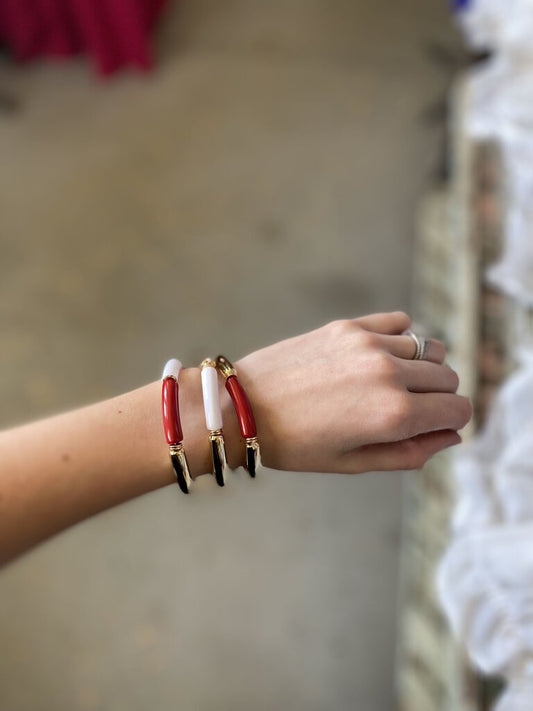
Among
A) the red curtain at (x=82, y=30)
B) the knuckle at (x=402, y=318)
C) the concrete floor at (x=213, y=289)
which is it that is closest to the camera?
the knuckle at (x=402, y=318)

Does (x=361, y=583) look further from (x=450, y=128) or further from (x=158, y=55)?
(x=158, y=55)

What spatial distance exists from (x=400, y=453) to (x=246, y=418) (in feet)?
0.48

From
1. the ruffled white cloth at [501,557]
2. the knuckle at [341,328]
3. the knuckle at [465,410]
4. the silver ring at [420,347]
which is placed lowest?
the ruffled white cloth at [501,557]

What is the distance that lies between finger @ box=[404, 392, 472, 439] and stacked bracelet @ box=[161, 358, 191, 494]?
19 centimetres

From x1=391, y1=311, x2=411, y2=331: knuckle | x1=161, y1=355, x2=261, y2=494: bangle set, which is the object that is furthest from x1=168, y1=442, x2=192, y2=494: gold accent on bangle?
x1=391, y1=311, x2=411, y2=331: knuckle

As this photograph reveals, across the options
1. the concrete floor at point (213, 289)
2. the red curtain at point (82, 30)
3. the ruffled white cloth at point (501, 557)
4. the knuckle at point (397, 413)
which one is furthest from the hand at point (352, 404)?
the red curtain at point (82, 30)

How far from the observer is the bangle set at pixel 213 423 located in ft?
1.76

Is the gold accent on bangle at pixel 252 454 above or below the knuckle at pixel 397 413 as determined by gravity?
below

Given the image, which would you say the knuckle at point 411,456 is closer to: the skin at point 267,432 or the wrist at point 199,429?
the skin at point 267,432

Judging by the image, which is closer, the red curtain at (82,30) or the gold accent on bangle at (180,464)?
the gold accent on bangle at (180,464)

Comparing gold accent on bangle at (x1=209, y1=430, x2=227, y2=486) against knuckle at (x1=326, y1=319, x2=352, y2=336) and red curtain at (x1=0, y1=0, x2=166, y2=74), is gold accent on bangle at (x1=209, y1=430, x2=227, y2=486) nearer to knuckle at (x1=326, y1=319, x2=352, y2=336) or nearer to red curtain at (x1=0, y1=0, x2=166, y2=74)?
knuckle at (x1=326, y1=319, x2=352, y2=336)

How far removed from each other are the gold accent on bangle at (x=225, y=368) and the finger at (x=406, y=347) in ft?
0.47

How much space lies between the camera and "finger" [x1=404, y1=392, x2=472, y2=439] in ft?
1.82

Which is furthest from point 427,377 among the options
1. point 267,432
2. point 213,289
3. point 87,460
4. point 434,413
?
point 213,289
